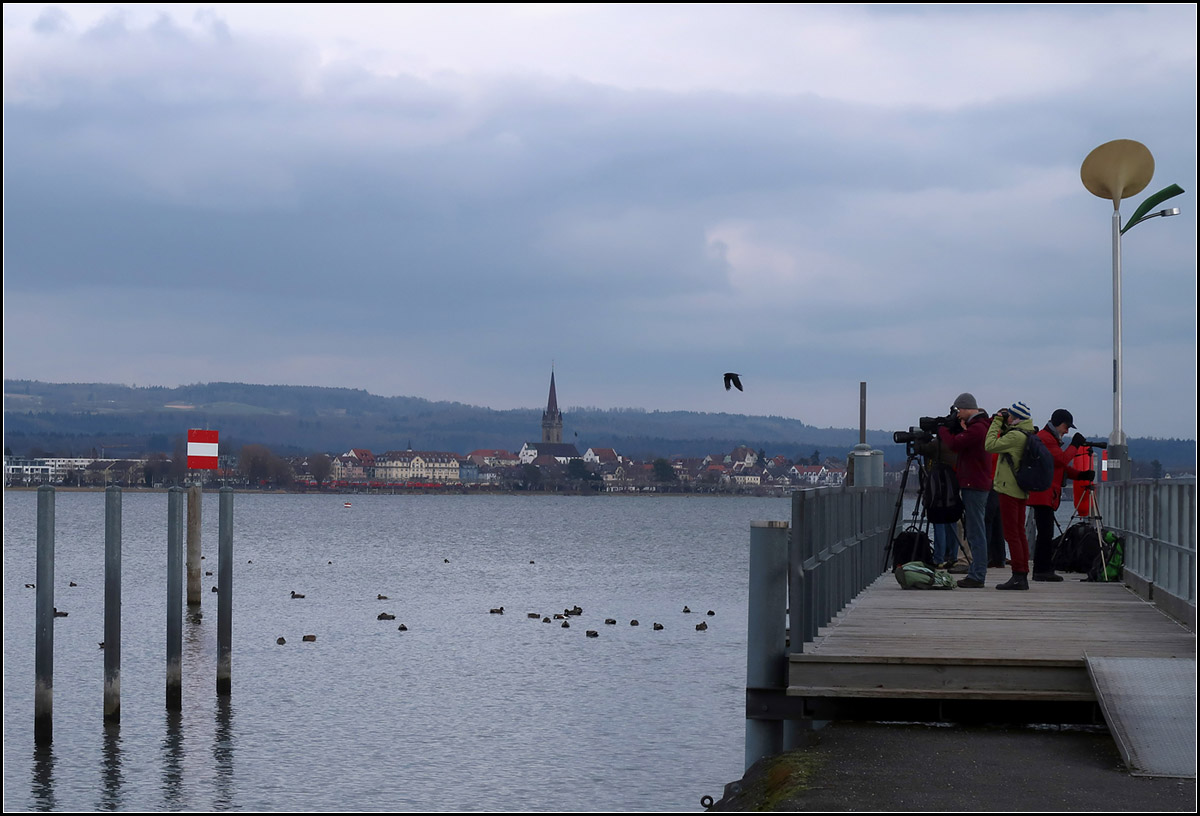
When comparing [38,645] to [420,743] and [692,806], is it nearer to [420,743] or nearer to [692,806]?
[420,743]

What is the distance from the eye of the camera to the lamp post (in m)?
21.0

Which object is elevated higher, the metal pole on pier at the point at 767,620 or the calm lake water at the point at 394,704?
the metal pole on pier at the point at 767,620

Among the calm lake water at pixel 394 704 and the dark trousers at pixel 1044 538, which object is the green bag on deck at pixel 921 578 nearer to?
the dark trousers at pixel 1044 538

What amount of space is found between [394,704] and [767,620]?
10.5m

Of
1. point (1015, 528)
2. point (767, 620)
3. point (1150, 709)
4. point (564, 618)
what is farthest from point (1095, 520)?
point (564, 618)

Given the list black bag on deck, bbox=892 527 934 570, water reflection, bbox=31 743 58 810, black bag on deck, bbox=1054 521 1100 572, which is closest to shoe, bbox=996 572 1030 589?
black bag on deck, bbox=892 527 934 570

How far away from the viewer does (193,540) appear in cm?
2738

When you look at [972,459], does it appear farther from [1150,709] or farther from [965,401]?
[1150,709]

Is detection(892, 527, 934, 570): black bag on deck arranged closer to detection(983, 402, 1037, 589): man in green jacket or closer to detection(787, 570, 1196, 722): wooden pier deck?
detection(983, 402, 1037, 589): man in green jacket

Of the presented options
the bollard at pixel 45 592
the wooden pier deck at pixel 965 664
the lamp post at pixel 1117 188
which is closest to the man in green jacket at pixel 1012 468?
the wooden pier deck at pixel 965 664

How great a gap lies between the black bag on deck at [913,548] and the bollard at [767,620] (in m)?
7.28

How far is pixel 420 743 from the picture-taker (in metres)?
16.3

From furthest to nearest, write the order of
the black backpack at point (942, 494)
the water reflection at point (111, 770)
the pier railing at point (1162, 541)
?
the black backpack at point (942, 494) < the water reflection at point (111, 770) < the pier railing at point (1162, 541)

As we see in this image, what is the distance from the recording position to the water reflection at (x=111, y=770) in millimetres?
13234
